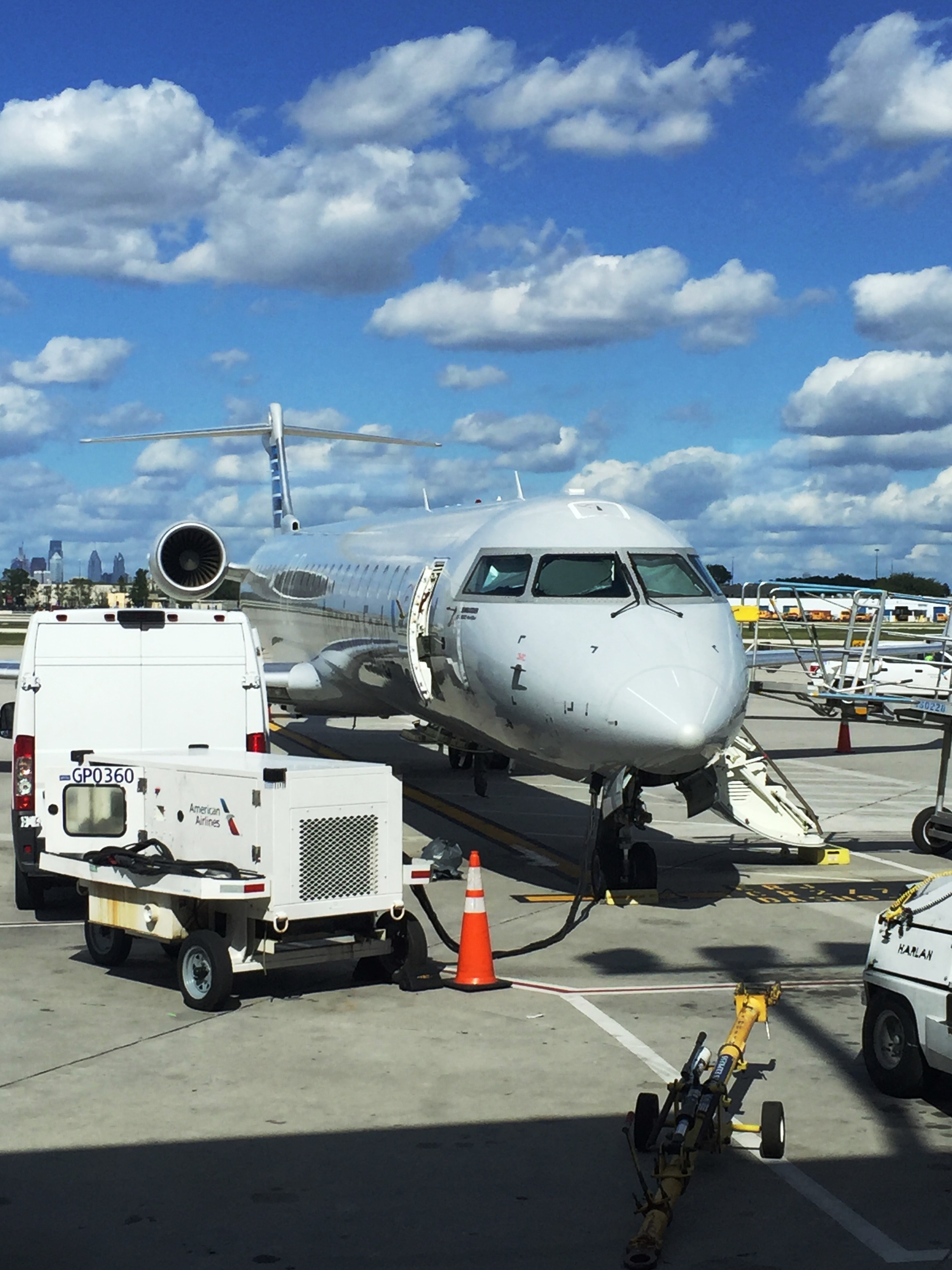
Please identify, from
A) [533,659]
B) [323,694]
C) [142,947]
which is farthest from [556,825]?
[142,947]

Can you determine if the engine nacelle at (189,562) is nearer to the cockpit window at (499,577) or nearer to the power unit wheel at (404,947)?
the cockpit window at (499,577)

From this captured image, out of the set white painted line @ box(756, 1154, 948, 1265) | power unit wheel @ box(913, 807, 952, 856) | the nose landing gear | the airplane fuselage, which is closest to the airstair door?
the airplane fuselage

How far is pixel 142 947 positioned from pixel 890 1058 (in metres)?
5.89

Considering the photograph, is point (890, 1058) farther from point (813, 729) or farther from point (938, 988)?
point (813, 729)

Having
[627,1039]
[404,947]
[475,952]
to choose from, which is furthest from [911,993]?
[404,947]

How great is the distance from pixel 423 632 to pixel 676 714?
4394 millimetres

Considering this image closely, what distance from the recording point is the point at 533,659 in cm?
1274

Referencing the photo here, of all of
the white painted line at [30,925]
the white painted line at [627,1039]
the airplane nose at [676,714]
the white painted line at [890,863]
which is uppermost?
the airplane nose at [676,714]

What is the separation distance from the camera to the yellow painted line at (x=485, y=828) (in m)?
15.5

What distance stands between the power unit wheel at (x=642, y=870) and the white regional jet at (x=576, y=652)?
0.03m

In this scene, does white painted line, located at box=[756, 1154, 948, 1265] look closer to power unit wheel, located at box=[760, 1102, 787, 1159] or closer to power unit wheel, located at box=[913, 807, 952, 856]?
power unit wheel, located at box=[760, 1102, 787, 1159]

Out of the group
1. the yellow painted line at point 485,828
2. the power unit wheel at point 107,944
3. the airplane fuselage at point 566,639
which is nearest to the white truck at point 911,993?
the airplane fuselage at point 566,639

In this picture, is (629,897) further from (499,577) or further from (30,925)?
(30,925)

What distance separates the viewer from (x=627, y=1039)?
29.0 ft
